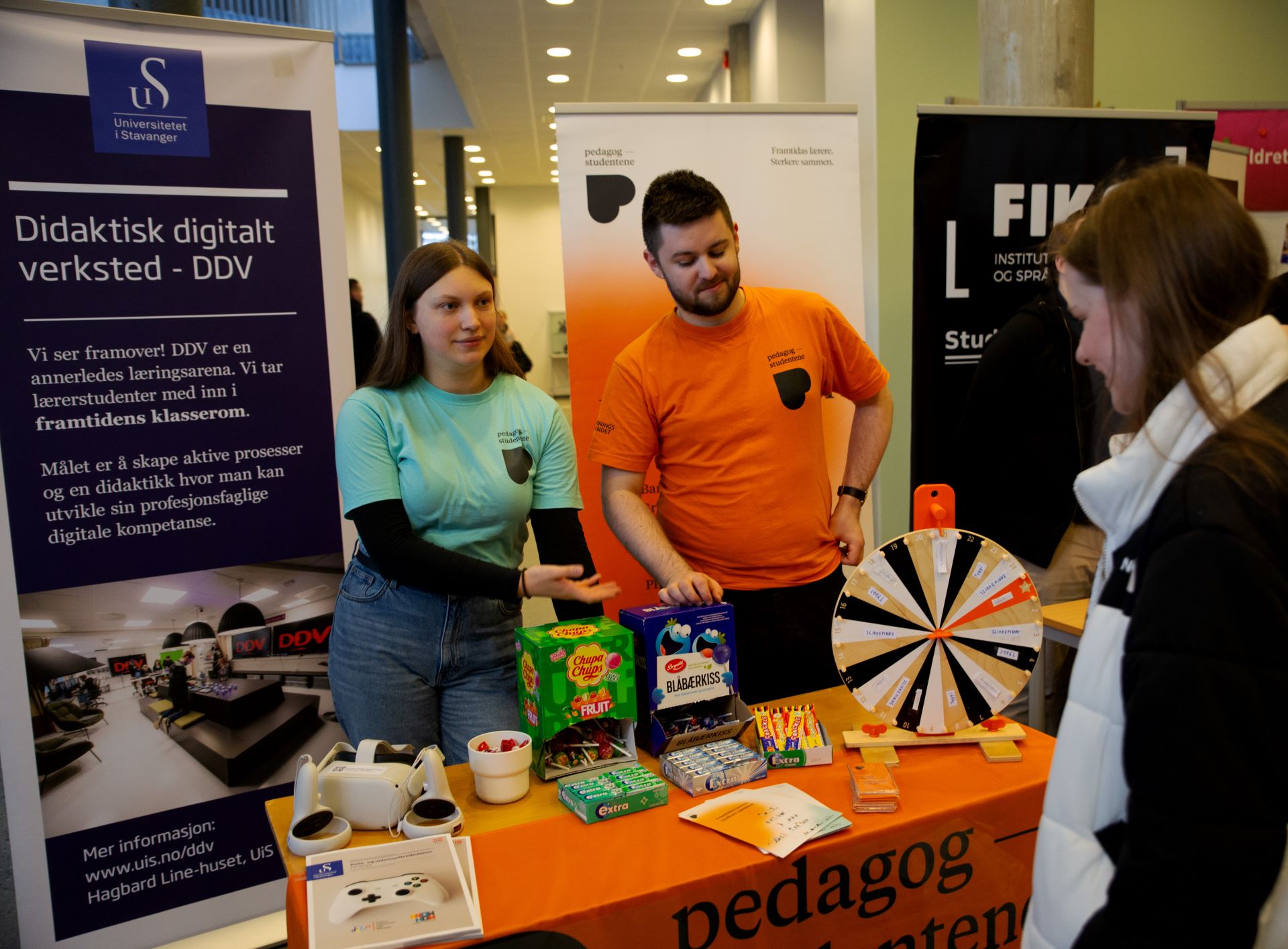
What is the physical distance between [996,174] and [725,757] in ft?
7.84

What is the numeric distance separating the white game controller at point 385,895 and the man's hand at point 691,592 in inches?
25.2

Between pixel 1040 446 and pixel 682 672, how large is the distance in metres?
1.56

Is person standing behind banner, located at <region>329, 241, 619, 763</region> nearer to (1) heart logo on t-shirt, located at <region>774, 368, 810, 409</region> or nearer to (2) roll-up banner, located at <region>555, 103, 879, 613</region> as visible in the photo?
(1) heart logo on t-shirt, located at <region>774, 368, 810, 409</region>

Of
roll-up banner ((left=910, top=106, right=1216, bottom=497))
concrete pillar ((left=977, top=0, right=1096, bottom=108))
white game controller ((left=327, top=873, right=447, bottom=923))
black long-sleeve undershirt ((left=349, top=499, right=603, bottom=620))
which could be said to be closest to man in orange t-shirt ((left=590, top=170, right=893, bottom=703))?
black long-sleeve undershirt ((left=349, top=499, right=603, bottom=620))

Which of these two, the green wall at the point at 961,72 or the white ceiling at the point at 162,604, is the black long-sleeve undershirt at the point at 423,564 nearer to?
the white ceiling at the point at 162,604

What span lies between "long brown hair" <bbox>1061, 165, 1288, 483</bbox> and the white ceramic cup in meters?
1.06

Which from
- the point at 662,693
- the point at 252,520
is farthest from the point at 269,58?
the point at 662,693

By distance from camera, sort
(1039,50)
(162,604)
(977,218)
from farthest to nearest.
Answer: (1039,50), (977,218), (162,604)

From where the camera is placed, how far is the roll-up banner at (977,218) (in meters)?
3.12

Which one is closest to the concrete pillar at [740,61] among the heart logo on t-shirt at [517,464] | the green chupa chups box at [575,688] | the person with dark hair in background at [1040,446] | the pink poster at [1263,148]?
the pink poster at [1263,148]

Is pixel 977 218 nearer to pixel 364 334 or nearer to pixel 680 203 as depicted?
pixel 680 203

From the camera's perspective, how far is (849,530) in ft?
7.47

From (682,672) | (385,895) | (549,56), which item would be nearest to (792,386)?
(682,672)

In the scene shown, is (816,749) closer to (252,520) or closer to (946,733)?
(946,733)
